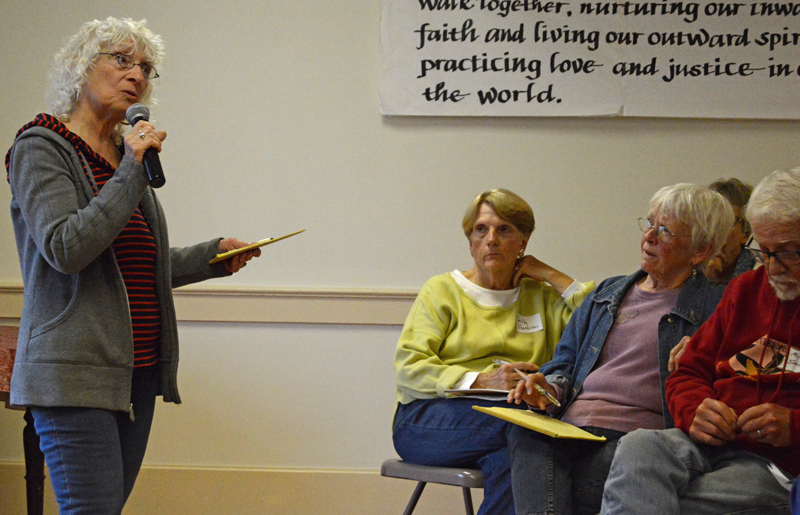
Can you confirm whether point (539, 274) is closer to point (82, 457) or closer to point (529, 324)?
point (529, 324)

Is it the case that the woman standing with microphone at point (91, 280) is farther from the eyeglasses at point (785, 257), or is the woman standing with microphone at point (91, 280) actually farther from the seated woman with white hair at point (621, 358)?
the eyeglasses at point (785, 257)

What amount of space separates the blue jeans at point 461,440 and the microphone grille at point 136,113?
3.50 feet

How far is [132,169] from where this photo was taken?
1.44 m

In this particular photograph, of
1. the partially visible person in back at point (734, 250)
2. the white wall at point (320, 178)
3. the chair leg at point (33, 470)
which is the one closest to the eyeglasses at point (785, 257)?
the partially visible person in back at point (734, 250)

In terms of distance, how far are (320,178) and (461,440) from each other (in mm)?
1319

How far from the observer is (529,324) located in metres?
2.23

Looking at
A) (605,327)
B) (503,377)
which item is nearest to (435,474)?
(503,377)

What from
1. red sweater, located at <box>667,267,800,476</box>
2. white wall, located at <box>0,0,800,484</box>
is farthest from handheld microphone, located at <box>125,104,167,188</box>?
white wall, located at <box>0,0,800,484</box>

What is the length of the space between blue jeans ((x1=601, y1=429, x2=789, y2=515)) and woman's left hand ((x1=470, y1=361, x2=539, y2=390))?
18.8 inches

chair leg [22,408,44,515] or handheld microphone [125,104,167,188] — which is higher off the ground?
handheld microphone [125,104,167,188]

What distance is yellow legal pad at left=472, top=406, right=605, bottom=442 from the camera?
154cm

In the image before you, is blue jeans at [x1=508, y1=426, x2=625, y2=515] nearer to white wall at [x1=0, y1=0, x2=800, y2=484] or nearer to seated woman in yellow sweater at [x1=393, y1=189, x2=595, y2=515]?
seated woman in yellow sweater at [x1=393, y1=189, x2=595, y2=515]

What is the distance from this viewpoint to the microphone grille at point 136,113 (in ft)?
5.15

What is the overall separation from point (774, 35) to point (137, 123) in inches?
96.8
